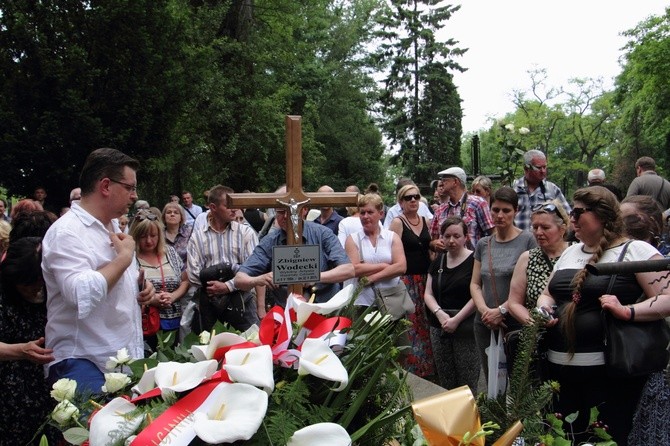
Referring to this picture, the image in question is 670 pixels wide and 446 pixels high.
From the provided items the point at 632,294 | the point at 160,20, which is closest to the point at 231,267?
the point at 632,294

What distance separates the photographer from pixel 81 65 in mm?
17500

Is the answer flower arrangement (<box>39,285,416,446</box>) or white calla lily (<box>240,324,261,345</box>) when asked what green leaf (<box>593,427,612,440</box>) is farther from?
white calla lily (<box>240,324,261,345</box>)

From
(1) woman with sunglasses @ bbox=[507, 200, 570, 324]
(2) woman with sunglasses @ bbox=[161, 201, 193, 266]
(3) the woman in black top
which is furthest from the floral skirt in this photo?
(2) woman with sunglasses @ bbox=[161, 201, 193, 266]

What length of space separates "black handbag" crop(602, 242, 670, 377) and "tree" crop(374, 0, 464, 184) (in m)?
39.0

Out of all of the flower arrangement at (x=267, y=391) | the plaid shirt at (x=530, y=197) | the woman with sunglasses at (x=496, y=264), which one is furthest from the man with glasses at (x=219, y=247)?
the flower arrangement at (x=267, y=391)

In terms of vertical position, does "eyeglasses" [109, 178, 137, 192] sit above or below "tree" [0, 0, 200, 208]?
below

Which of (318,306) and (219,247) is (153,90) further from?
(318,306)

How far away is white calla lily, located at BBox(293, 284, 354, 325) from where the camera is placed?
193 cm

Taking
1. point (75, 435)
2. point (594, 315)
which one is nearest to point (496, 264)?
point (594, 315)

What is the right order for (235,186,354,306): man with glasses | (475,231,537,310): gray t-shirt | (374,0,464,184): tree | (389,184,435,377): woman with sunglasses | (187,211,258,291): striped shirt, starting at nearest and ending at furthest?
(235,186,354,306): man with glasses, (475,231,537,310): gray t-shirt, (187,211,258,291): striped shirt, (389,184,435,377): woman with sunglasses, (374,0,464,184): tree

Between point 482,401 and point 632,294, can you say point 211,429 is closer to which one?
point 482,401

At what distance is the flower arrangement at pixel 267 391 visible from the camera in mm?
1475

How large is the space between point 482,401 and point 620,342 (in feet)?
6.83

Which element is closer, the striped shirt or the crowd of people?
the crowd of people
